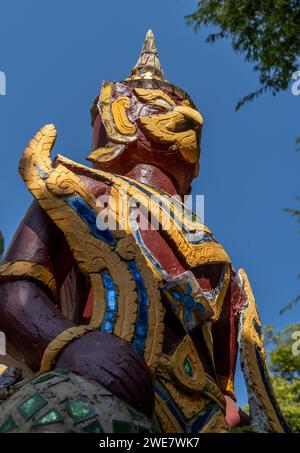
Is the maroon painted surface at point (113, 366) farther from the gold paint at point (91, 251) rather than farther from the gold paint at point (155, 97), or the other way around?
the gold paint at point (155, 97)

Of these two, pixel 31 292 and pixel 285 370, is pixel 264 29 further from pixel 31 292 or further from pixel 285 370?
pixel 285 370

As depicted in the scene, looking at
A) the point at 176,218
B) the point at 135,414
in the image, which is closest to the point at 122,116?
the point at 176,218

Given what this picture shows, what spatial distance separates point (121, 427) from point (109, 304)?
1.88 feet

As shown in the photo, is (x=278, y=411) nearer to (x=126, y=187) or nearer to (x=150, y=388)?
(x=150, y=388)

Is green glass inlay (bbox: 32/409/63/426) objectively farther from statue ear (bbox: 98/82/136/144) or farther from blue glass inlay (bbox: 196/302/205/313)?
statue ear (bbox: 98/82/136/144)

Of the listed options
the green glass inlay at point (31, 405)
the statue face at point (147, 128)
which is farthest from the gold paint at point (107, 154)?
the green glass inlay at point (31, 405)

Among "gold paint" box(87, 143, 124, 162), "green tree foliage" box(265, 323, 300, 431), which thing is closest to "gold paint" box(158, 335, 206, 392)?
"gold paint" box(87, 143, 124, 162)

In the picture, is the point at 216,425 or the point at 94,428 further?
the point at 216,425

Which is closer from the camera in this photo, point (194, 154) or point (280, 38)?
point (194, 154)

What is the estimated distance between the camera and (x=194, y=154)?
10.5ft

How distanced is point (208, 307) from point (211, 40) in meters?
3.10

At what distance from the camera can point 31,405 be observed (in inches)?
69.3

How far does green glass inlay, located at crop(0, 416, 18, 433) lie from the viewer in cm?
173
